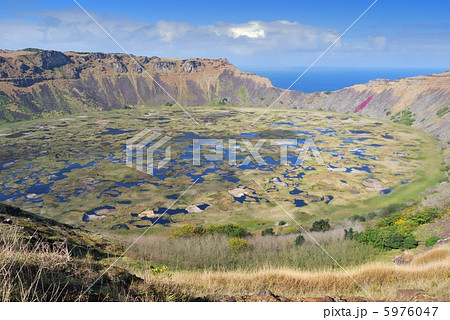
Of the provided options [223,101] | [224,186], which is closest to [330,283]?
[224,186]

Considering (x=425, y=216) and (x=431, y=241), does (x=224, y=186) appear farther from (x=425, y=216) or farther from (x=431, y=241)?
(x=431, y=241)

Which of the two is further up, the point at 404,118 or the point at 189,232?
the point at 404,118

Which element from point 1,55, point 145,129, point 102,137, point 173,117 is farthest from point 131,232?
point 1,55

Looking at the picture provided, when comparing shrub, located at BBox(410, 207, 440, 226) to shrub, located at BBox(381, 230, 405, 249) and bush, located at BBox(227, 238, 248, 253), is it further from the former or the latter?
bush, located at BBox(227, 238, 248, 253)

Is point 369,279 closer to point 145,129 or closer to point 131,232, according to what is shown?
point 131,232

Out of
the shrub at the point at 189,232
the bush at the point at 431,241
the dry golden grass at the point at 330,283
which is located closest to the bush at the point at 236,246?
the shrub at the point at 189,232

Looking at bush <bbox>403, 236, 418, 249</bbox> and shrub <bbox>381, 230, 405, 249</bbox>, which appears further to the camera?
shrub <bbox>381, 230, 405, 249</bbox>

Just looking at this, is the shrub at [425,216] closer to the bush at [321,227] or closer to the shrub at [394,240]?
the shrub at [394,240]

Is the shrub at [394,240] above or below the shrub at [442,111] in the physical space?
below

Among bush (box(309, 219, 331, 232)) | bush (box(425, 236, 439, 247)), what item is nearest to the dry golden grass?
bush (box(425, 236, 439, 247))

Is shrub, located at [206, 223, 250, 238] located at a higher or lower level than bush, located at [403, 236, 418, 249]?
lower
